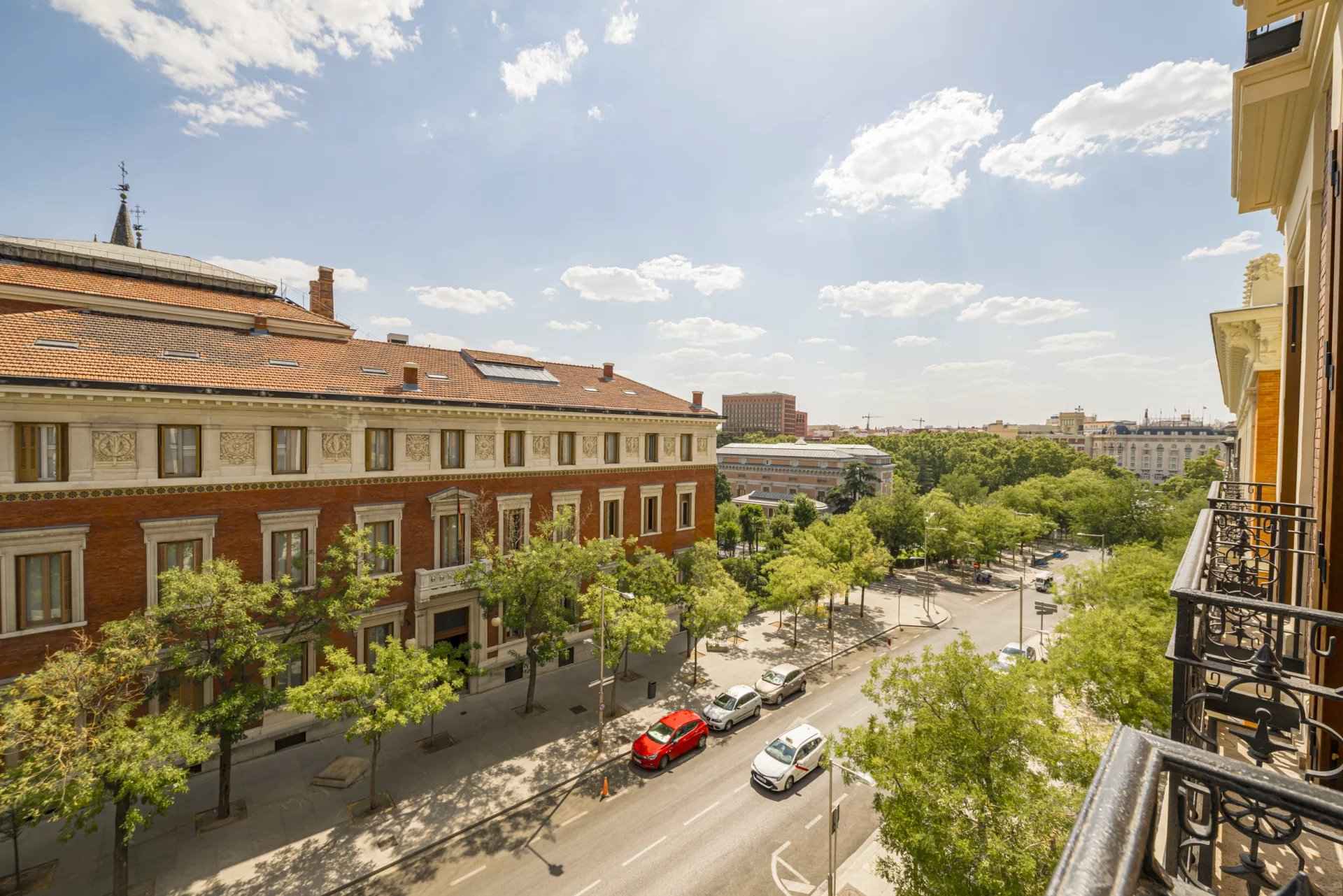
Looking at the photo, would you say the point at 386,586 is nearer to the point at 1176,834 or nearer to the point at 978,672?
the point at 978,672

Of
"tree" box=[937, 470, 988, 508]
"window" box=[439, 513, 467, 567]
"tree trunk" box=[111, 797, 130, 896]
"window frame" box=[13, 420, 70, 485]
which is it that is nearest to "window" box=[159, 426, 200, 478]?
"window frame" box=[13, 420, 70, 485]

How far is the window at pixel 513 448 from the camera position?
80.4 ft

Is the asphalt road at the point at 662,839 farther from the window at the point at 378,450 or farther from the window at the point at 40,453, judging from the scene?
the window at the point at 40,453

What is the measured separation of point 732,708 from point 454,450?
15264mm

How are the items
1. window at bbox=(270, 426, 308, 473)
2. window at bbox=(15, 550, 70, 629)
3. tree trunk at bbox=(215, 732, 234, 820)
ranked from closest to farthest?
window at bbox=(15, 550, 70, 629), tree trunk at bbox=(215, 732, 234, 820), window at bbox=(270, 426, 308, 473)

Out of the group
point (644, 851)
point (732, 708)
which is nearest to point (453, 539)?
point (732, 708)

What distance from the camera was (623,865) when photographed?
1452cm

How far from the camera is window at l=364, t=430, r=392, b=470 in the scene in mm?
20734

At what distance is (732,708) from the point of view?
21.6 metres

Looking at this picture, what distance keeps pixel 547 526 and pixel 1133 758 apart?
70.5 ft

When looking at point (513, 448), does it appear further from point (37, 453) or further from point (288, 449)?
point (37, 453)

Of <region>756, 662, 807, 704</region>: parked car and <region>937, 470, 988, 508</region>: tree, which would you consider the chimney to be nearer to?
<region>756, 662, 807, 704</region>: parked car

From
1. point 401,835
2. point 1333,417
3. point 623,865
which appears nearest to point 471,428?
point 401,835

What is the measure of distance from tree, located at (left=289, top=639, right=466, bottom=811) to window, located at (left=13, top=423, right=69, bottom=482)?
342 inches
